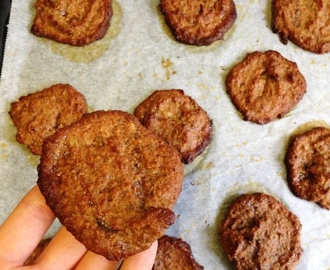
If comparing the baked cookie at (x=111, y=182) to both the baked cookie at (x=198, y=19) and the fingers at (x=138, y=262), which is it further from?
the baked cookie at (x=198, y=19)

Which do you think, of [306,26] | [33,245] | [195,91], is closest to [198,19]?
[195,91]

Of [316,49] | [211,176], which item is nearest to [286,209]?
[211,176]

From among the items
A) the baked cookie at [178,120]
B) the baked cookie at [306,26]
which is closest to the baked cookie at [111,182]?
the baked cookie at [178,120]

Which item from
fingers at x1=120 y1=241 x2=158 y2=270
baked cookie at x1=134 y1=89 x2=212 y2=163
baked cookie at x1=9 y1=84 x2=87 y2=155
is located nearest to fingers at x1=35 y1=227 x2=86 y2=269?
fingers at x1=120 y1=241 x2=158 y2=270

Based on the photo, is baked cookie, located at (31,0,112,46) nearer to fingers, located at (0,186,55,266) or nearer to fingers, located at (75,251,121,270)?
fingers, located at (0,186,55,266)

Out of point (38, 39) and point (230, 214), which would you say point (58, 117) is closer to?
point (38, 39)

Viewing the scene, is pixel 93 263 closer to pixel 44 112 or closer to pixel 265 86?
pixel 44 112
